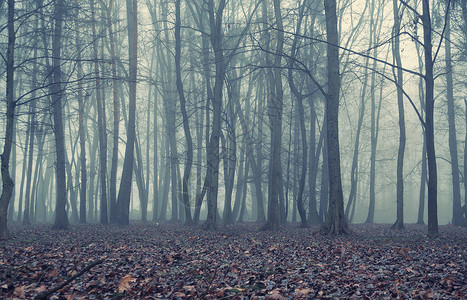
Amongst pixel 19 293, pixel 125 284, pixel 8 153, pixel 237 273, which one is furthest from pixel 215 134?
pixel 19 293

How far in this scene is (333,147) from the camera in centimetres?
1376

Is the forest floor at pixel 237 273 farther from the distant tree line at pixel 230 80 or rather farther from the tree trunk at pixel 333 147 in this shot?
the distant tree line at pixel 230 80

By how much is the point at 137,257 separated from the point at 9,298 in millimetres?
3910

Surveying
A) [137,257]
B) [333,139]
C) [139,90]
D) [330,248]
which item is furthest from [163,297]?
[139,90]

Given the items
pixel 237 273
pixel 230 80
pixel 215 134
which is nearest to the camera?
pixel 237 273

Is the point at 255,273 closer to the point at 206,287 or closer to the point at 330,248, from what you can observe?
the point at 206,287

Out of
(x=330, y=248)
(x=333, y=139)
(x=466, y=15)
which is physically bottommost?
(x=330, y=248)

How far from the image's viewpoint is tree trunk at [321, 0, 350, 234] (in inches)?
525

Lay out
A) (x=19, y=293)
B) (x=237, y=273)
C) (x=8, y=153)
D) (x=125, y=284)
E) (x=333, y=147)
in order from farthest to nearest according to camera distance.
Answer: (x=333, y=147) → (x=8, y=153) → (x=237, y=273) → (x=125, y=284) → (x=19, y=293)

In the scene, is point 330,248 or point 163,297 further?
point 330,248

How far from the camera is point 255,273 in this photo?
636 centimetres

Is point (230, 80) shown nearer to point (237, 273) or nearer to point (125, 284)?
point (237, 273)

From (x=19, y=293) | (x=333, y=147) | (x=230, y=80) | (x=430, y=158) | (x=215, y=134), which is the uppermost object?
(x=230, y=80)

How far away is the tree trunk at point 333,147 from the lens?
1334 centimetres
